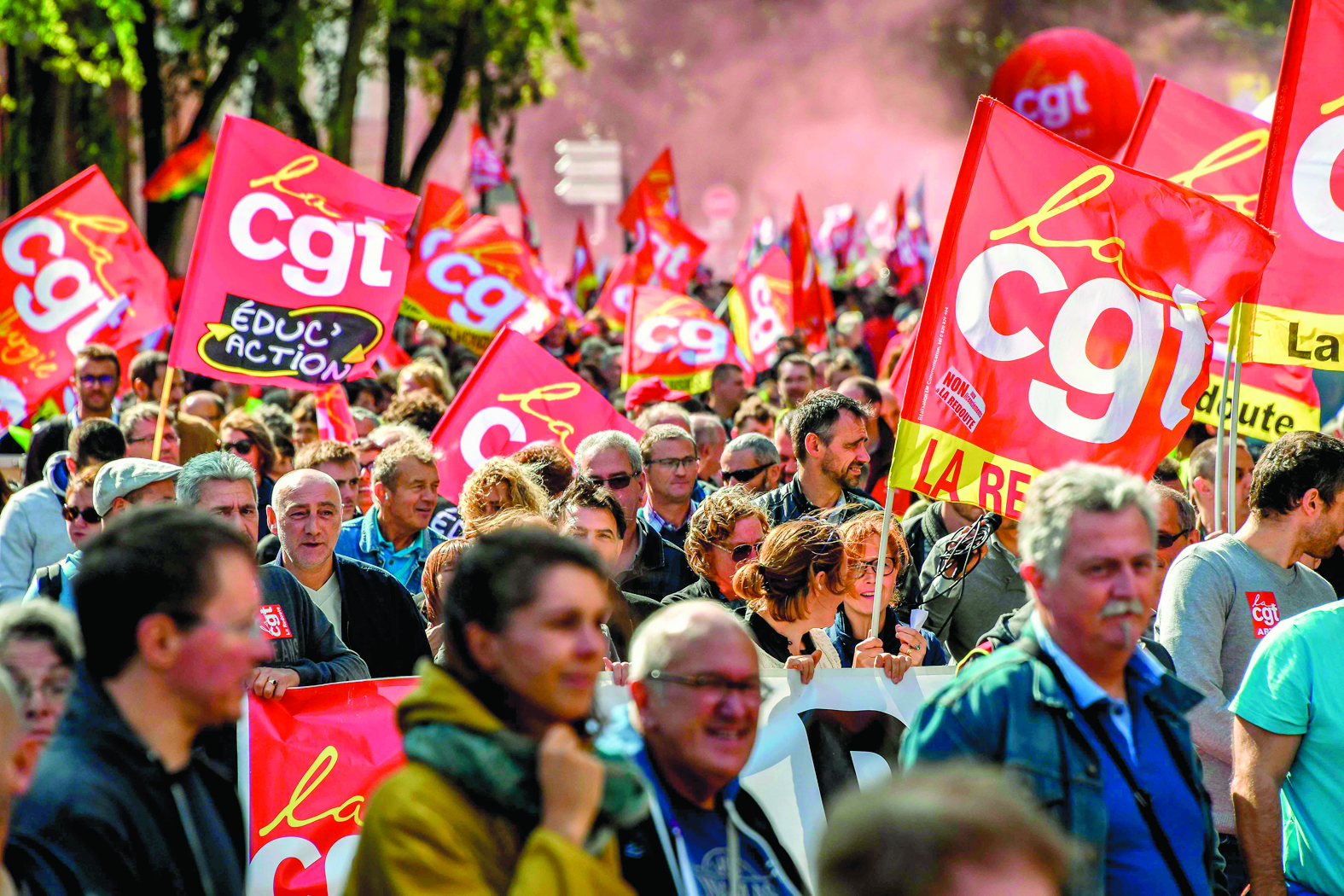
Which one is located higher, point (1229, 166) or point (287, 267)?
point (1229, 166)

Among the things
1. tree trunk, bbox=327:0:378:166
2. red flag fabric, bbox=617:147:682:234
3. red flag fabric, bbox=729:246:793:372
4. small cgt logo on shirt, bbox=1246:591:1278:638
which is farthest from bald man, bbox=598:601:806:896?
tree trunk, bbox=327:0:378:166

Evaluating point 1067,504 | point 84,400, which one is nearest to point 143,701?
point 1067,504

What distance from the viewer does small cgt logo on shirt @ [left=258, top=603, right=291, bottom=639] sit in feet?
13.9

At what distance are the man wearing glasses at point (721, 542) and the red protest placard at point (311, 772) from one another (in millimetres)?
1327

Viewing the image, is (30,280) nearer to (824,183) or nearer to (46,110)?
(46,110)

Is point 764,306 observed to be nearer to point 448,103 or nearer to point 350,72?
point 350,72

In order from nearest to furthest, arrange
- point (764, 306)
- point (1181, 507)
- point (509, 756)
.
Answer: point (509, 756) → point (1181, 507) → point (764, 306)

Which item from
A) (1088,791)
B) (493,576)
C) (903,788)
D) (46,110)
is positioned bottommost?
(1088,791)

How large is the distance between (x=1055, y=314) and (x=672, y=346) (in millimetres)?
6174

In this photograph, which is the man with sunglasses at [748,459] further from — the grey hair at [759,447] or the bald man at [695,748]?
the bald man at [695,748]

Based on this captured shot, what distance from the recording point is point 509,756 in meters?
2.11

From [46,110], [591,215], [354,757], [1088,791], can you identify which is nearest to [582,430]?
[354,757]

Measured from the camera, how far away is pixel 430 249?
1163 cm

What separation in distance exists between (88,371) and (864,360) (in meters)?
8.29
